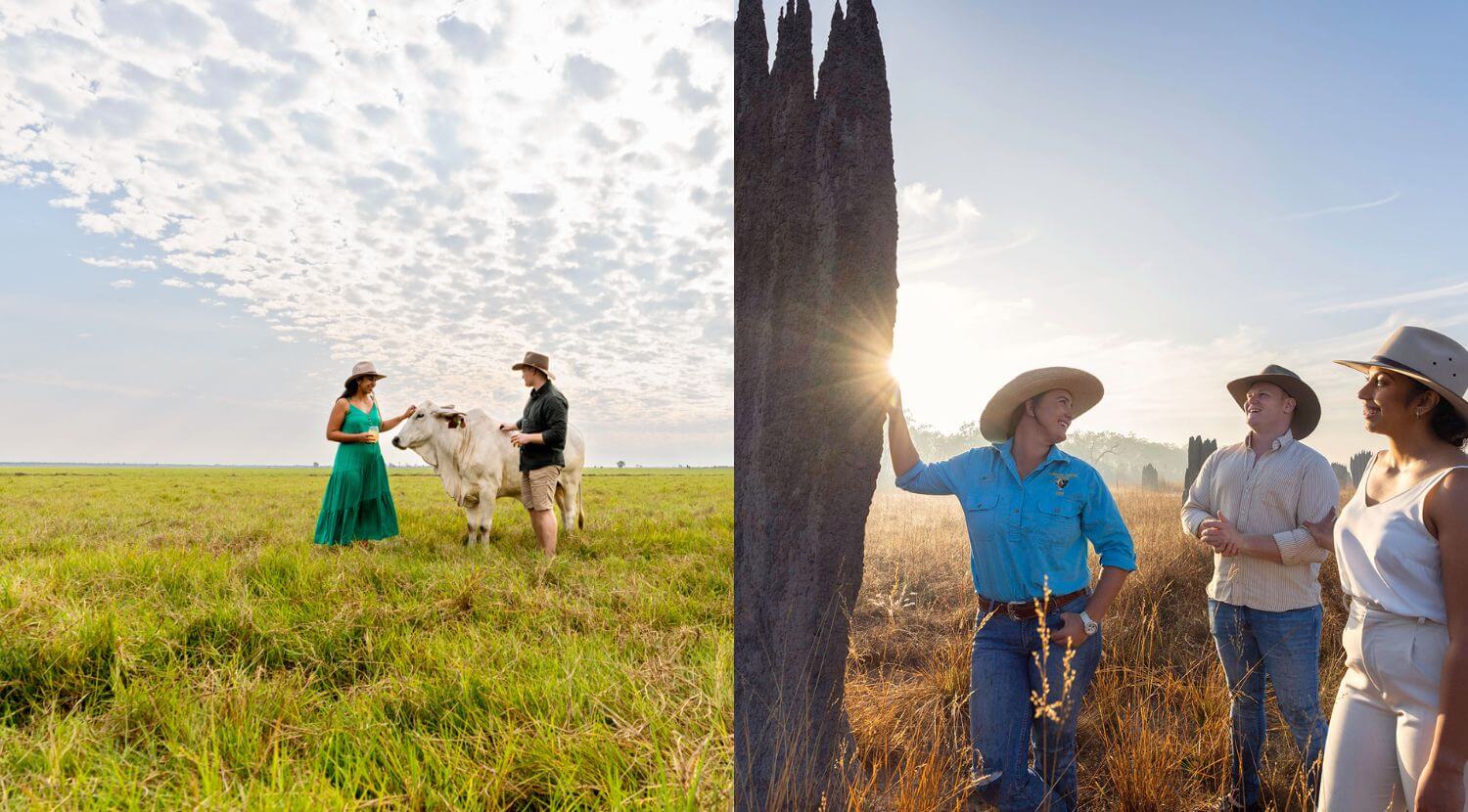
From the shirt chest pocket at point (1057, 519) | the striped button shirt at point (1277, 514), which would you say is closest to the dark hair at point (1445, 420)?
the striped button shirt at point (1277, 514)

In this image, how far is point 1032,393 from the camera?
2.84m

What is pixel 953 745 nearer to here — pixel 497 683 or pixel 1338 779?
pixel 1338 779

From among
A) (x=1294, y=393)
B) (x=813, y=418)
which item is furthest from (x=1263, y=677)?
(x=813, y=418)

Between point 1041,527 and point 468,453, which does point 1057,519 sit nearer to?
point 1041,527

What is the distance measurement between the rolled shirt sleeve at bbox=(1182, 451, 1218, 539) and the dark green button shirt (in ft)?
17.1

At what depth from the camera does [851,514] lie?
2197mm

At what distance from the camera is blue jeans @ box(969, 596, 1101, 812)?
2.56m

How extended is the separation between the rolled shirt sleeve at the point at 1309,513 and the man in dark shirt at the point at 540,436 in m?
5.58

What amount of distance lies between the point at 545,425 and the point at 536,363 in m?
0.62

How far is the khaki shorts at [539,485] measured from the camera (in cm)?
684

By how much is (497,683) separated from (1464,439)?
147 inches

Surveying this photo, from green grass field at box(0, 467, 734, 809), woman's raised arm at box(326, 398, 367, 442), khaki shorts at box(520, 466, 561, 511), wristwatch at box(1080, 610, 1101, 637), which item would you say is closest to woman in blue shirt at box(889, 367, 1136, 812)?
wristwatch at box(1080, 610, 1101, 637)

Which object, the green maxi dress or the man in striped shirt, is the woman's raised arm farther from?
the man in striped shirt

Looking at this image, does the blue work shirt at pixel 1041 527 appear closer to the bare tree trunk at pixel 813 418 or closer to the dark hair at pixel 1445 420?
the bare tree trunk at pixel 813 418
